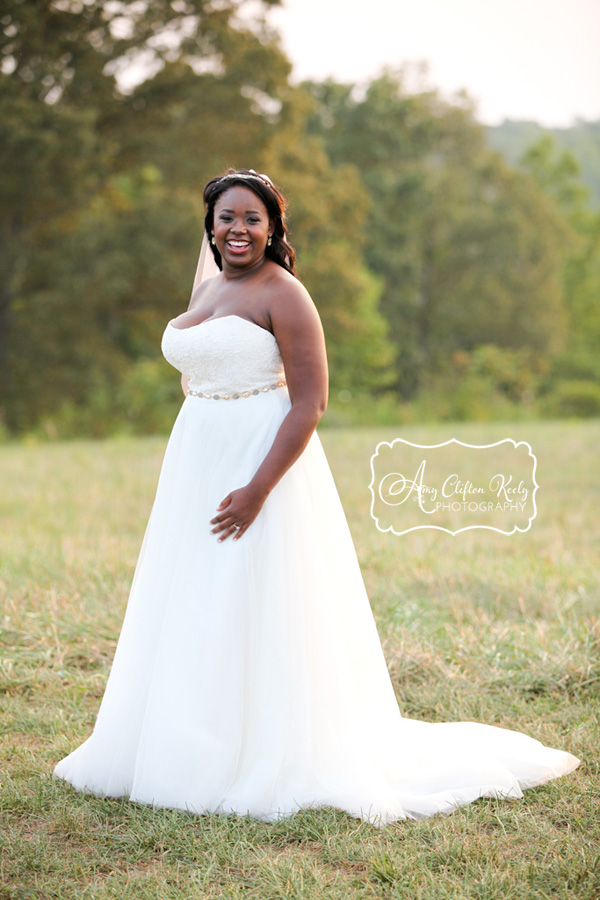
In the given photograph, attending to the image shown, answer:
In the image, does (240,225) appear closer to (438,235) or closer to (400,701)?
(400,701)

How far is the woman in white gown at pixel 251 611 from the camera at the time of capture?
2908 millimetres

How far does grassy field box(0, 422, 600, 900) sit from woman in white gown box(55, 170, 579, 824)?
12cm

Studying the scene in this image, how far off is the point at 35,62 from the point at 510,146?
52.1 metres

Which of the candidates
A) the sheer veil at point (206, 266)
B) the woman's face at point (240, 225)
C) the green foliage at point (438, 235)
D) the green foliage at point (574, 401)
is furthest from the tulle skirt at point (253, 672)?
the green foliage at point (438, 235)

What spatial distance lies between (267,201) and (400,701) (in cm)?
230

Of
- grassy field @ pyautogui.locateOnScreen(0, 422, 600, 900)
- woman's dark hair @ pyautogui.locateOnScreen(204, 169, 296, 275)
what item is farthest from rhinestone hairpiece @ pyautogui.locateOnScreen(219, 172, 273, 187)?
grassy field @ pyautogui.locateOnScreen(0, 422, 600, 900)

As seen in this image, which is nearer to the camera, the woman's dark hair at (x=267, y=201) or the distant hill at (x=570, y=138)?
the woman's dark hair at (x=267, y=201)

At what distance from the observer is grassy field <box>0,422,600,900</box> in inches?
99.7

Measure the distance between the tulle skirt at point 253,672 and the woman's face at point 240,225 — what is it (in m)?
0.49

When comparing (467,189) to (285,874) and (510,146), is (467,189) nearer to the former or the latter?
(285,874)

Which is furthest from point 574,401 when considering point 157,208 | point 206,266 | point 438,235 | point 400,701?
point 206,266

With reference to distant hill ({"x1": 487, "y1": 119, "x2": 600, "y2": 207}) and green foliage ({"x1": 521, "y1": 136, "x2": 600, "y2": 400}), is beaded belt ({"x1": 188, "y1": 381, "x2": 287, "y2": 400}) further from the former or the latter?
distant hill ({"x1": 487, "y1": 119, "x2": 600, "y2": 207})

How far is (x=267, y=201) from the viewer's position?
118 inches

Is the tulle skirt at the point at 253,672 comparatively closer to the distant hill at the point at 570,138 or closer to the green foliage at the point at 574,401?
the green foliage at the point at 574,401
